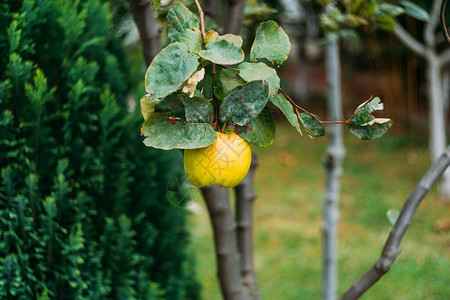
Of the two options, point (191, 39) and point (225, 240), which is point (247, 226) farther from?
point (191, 39)

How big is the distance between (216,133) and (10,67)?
84 centimetres

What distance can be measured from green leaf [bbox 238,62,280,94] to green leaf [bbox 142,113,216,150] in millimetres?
104

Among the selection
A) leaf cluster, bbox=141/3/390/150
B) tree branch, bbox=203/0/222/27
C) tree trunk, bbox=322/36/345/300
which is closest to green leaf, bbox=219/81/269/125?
leaf cluster, bbox=141/3/390/150

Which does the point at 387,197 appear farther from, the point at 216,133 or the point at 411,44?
the point at 216,133

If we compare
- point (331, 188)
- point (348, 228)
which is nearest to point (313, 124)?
point (331, 188)

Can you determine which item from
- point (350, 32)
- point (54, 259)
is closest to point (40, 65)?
point (54, 259)

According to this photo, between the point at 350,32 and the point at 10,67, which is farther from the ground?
the point at 10,67

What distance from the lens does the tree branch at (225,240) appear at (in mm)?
1218

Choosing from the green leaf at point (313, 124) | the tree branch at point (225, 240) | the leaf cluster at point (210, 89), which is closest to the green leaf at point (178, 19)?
the leaf cluster at point (210, 89)

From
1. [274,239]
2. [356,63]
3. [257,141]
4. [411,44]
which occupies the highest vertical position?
[257,141]

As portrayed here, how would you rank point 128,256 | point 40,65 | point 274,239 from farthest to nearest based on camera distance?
point 274,239 < point 128,256 < point 40,65

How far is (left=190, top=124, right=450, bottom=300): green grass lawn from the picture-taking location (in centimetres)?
331

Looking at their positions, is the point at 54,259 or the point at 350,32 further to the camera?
the point at 350,32

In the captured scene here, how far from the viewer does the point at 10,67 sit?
50.3 inches
